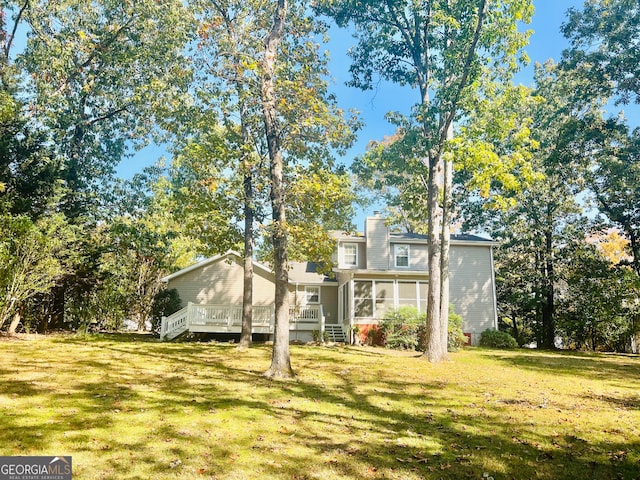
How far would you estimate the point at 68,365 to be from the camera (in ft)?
33.9

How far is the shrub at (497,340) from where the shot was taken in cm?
2381

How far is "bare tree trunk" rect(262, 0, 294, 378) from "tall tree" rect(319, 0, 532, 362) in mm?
5357

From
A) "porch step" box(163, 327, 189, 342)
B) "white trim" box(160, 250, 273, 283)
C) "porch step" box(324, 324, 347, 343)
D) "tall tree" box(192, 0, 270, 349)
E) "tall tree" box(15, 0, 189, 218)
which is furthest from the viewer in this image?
"white trim" box(160, 250, 273, 283)

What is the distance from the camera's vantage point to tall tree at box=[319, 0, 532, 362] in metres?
13.1

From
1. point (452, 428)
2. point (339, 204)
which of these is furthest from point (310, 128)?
point (452, 428)

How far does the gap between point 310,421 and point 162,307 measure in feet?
58.6

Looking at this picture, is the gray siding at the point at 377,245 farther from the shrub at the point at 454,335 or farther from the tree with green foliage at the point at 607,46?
the tree with green foliage at the point at 607,46

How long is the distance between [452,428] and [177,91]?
18677mm

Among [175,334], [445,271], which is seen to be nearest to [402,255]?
[445,271]

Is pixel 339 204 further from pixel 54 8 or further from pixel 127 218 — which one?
pixel 54 8

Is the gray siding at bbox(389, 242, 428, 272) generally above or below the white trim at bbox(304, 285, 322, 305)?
above

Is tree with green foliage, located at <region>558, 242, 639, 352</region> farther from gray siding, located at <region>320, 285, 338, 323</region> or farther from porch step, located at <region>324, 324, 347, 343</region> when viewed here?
gray siding, located at <region>320, 285, 338, 323</region>

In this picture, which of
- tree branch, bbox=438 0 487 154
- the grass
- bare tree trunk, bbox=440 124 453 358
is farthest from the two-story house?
the grass

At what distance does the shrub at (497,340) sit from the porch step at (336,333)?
8.32 metres
